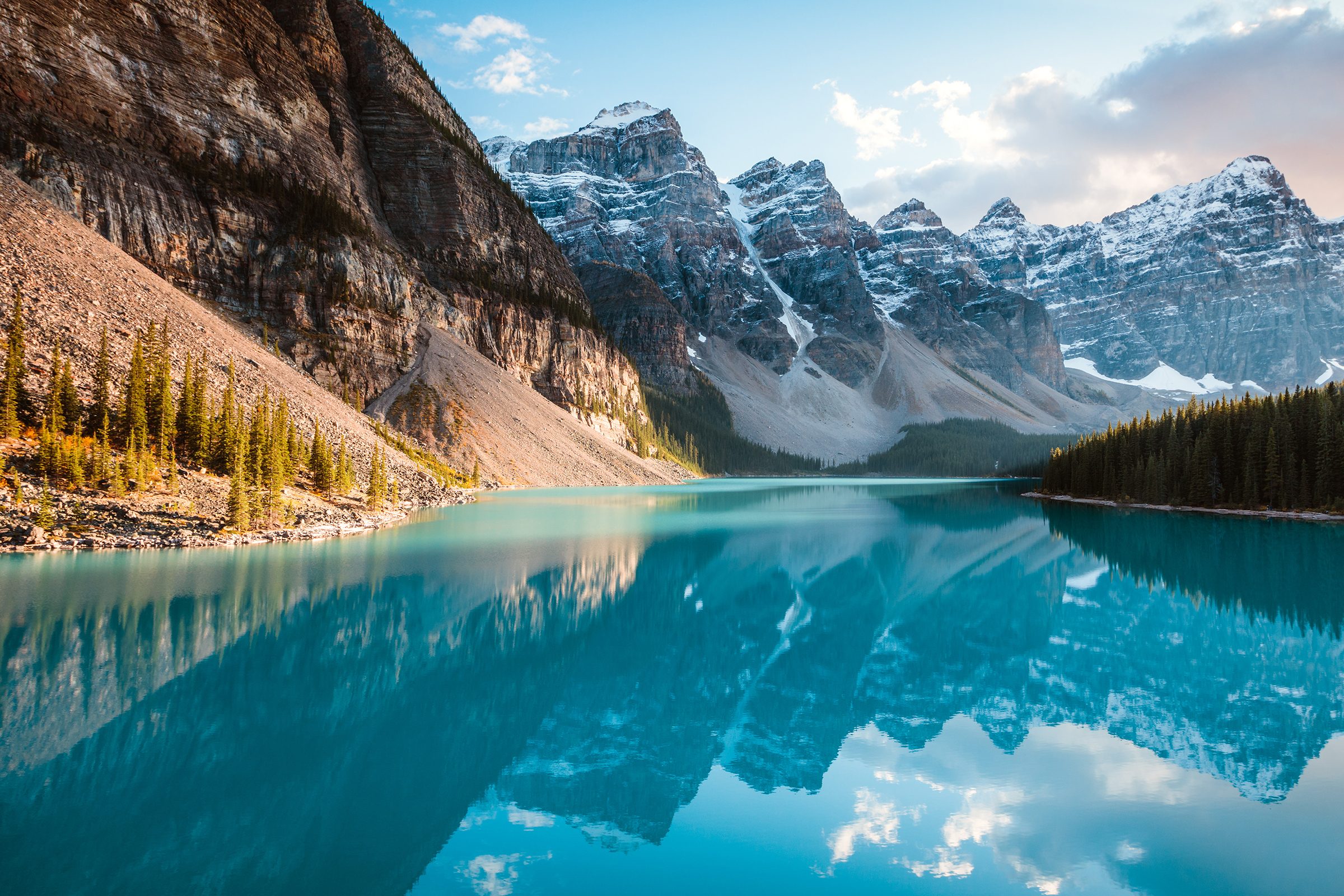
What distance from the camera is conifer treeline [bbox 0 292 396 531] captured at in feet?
102

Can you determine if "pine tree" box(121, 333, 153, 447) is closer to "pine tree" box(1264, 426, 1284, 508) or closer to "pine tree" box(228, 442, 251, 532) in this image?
"pine tree" box(228, 442, 251, 532)

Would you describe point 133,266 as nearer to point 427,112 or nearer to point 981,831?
point 981,831

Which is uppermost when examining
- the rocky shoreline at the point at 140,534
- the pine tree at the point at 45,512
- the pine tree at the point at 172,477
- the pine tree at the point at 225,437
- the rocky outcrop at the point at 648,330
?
the rocky outcrop at the point at 648,330

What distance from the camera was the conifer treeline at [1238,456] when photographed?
56625 millimetres

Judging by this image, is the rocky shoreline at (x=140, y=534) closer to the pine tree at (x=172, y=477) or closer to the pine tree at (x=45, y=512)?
the pine tree at (x=45, y=512)

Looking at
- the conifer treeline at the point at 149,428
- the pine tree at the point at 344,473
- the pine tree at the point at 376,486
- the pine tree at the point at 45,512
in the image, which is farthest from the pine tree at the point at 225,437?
the pine tree at the point at 376,486

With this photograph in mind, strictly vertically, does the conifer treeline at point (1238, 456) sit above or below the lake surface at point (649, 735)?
above

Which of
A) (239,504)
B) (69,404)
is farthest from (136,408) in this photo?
(239,504)

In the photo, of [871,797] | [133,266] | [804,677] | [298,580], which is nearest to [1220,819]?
[871,797]

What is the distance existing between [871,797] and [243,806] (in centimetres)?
794

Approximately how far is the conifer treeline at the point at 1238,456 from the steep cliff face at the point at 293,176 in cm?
7540

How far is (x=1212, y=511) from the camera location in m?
62.9

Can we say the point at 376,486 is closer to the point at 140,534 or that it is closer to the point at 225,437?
the point at 225,437

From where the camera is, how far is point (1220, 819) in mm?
9258
